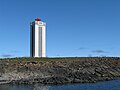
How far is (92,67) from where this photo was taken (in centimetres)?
11162

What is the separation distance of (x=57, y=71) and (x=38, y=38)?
6030 centimetres

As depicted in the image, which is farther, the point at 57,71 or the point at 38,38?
the point at 38,38

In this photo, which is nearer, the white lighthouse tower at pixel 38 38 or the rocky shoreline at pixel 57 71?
the rocky shoreline at pixel 57 71

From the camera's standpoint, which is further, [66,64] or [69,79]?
[66,64]

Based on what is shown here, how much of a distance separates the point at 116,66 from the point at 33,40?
56.6 metres

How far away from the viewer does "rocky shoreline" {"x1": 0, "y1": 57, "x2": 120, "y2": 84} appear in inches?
3656

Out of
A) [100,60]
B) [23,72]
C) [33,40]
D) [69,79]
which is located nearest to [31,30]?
[33,40]

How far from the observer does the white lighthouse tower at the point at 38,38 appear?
159875mm

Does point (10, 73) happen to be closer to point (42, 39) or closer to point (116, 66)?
point (116, 66)

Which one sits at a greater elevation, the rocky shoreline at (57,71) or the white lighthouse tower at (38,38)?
the white lighthouse tower at (38,38)

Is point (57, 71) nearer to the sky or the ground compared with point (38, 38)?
nearer to the ground

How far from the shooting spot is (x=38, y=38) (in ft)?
532

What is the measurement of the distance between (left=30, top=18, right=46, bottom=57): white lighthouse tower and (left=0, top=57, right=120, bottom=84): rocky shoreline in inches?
1663

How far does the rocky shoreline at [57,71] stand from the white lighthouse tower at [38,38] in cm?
4223
